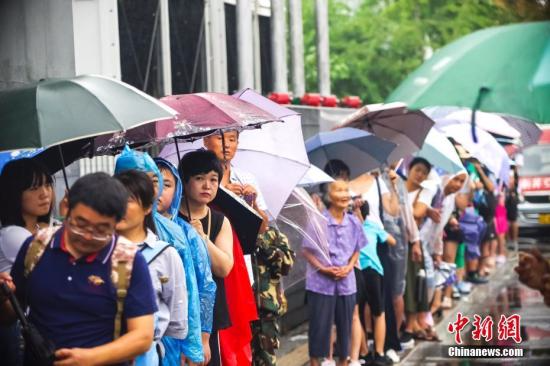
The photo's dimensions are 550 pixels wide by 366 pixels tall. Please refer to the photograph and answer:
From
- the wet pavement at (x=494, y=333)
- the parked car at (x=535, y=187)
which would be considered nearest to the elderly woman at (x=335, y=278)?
the wet pavement at (x=494, y=333)

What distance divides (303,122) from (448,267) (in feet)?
9.43

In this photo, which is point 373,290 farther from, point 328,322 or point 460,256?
point 460,256

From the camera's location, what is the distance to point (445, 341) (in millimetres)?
13242

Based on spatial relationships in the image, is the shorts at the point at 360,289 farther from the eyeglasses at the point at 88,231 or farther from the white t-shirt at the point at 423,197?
the eyeglasses at the point at 88,231

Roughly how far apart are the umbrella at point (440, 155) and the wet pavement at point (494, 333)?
2037 mm

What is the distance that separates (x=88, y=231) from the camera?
4680mm

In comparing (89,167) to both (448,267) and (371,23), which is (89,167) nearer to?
(448,267)

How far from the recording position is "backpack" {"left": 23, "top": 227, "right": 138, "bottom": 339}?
188 inches

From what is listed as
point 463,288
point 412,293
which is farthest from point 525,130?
point 412,293

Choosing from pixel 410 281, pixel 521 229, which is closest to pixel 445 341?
pixel 410 281

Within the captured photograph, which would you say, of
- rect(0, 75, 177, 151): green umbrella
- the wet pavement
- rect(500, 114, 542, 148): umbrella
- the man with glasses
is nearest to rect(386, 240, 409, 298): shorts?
the wet pavement

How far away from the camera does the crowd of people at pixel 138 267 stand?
4734mm

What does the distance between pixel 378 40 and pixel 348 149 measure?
24.9 meters

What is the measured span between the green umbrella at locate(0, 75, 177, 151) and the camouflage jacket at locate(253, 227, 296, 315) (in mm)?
2526
